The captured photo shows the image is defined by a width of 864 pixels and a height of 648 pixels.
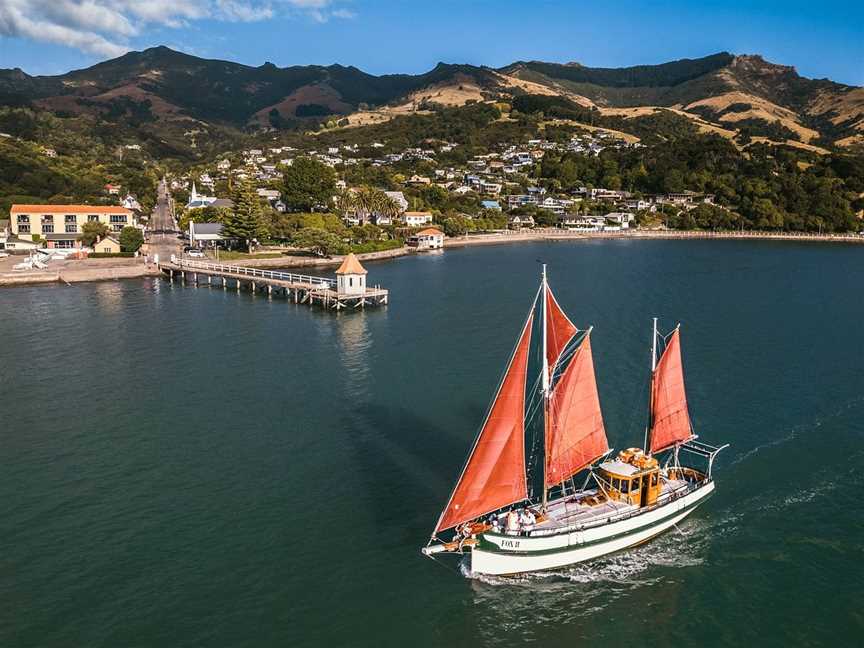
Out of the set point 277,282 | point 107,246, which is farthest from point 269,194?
point 277,282

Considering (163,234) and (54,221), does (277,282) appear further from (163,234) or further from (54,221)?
(163,234)

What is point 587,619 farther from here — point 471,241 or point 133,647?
point 471,241

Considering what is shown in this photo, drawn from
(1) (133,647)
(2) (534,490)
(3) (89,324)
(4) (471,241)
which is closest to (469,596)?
(2) (534,490)

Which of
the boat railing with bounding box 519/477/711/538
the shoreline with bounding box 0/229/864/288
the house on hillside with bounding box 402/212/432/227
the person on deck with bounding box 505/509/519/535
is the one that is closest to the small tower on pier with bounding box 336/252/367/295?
the shoreline with bounding box 0/229/864/288

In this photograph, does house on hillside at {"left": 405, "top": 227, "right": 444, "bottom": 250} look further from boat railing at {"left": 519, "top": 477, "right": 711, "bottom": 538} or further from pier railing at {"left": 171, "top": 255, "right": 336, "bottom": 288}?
boat railing at {"left": 519, "top": 477, "right": 711, "bottom": 538}

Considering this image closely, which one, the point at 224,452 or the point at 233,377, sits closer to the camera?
the point at 224,452

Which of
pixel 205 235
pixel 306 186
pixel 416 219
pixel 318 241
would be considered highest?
pixel 306 186

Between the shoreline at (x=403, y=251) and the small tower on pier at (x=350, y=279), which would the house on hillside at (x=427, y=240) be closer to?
the shoreline at (x=403, y=251)
